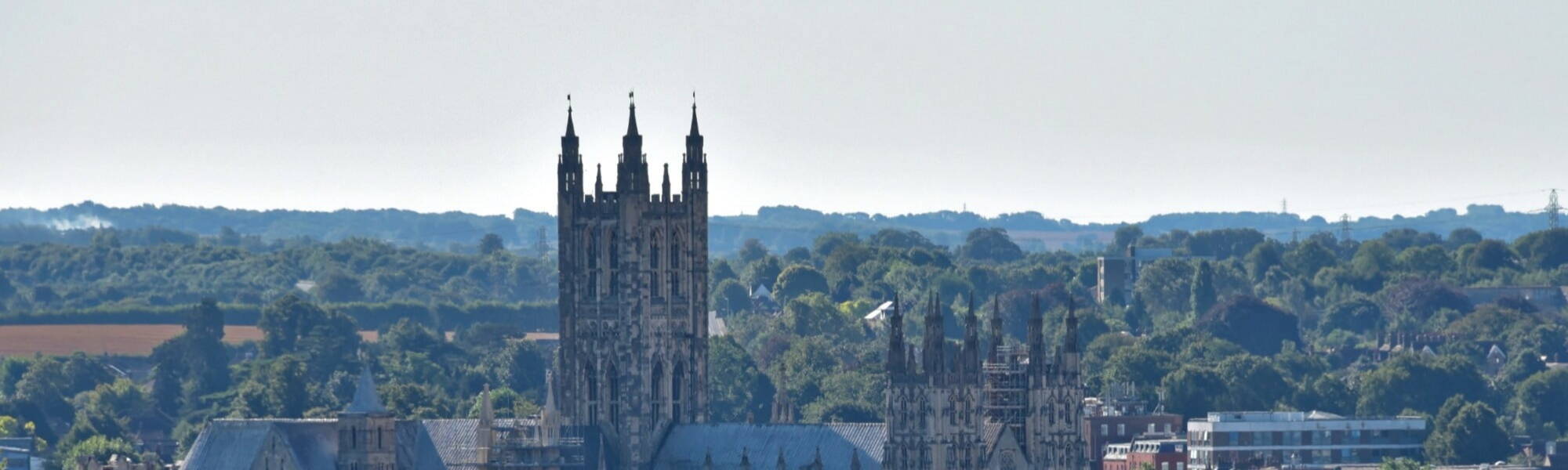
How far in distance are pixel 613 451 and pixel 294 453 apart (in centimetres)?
1194

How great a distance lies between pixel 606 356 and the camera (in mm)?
149375

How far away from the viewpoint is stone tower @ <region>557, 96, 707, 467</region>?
5846 inches

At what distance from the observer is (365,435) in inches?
5527

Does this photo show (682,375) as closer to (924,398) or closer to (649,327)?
(649,327)

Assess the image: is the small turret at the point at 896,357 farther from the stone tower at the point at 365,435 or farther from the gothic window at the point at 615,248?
the stone tower at the point at 365,435

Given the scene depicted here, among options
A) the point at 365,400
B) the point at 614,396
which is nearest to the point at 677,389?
the point at 614,396

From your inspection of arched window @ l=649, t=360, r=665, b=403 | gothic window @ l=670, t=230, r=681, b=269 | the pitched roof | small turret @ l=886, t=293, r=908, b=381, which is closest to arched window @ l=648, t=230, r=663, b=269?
gothic window @ l=670, t=230, r=681, b=269

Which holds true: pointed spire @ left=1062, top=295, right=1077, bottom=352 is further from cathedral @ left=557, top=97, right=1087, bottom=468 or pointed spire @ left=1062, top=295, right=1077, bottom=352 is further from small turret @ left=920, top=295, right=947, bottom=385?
small turret @ left=920, top=295, right=947, bottom=385

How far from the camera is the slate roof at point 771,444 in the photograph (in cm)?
13800

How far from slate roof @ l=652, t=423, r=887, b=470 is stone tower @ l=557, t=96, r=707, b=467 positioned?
2.20 meters

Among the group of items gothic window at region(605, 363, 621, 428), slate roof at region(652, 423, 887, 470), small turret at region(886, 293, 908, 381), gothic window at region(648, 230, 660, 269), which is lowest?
slate roof at region(652, 423, 887, 470)

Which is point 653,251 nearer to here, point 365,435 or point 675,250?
point 675,250

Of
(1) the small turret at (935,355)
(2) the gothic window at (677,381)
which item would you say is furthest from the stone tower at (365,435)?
(1) the small turret at (935,355)

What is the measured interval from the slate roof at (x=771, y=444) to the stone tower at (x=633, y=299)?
220 cm
